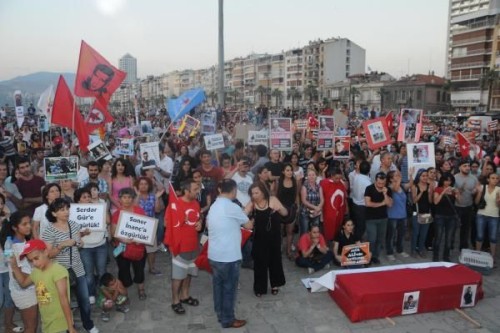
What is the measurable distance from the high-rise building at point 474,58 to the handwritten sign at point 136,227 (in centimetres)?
7405

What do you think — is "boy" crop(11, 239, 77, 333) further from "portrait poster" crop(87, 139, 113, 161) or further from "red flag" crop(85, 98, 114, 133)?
"red flag" crop(85, 98, 114, 133)

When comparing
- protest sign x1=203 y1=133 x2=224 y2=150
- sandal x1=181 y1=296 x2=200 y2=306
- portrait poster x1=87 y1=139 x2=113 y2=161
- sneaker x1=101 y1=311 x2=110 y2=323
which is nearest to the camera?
sneaker x1=101 y1=311 x2=110 y2=323

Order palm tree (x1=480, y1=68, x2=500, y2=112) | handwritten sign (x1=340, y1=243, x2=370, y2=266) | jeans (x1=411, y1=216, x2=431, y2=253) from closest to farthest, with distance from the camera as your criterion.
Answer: handwritten sign (x1=340, y1=243, x2=370, y2=266) < jeans (x1=411, y1=216, x2=431, y2=253) < palm tree (x1=480, y1=68, x2=500, y2=112)

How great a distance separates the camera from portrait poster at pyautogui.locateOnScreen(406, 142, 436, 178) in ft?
27.0

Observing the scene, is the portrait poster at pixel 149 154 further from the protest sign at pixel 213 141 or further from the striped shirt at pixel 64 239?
the striped shirt at pixel 64 239

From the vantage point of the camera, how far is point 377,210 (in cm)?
718

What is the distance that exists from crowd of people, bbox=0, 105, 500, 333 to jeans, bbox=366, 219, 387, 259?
0.02 m

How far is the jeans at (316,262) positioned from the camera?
6.96m

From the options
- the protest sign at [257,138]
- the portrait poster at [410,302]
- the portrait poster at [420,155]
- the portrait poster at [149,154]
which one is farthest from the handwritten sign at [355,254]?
the protest sign at [257,138]

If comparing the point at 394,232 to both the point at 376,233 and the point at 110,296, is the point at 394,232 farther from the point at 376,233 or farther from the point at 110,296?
the point at 110,296

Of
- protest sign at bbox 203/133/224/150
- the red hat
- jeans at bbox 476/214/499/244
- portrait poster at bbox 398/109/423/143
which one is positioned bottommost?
jeans at bbox 476/214/499/244

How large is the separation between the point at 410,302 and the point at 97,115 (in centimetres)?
753

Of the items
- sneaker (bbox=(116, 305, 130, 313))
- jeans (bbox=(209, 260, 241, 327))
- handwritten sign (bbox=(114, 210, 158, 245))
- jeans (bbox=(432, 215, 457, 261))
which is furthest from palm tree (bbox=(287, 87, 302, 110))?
jeans (bbox=(209, 260, 241, 327))

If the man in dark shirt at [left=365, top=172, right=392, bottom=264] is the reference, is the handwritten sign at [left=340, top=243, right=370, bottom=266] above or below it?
below
